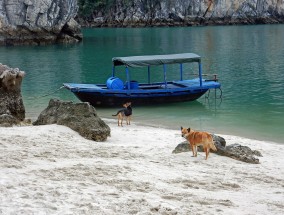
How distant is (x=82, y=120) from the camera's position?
15031 mm

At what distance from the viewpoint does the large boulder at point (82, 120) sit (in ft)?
48.2

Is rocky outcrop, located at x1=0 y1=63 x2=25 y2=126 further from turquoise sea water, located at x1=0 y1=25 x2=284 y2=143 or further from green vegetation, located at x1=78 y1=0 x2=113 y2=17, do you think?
green vegetation, located at x1=78 y1=0 x2=113 y2=17

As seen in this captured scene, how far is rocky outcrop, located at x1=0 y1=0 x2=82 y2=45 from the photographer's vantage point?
Answer: 7169 centimetres

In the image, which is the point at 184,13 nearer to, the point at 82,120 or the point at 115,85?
the point at 115,85

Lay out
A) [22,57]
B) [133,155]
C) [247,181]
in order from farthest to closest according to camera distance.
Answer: [22,57]
[133,155]
[247,181]

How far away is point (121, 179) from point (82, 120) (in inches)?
222

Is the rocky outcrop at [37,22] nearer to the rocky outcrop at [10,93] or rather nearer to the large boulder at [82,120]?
the rocky outcrop at [10,93]

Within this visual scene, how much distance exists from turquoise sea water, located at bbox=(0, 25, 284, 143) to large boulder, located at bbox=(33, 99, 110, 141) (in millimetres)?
6972

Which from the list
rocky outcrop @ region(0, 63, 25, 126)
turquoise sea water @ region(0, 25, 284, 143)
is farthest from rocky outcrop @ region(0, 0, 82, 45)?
rocky outcrop @ region(0, 63, 25, 126)

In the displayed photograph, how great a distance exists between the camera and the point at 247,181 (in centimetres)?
1078

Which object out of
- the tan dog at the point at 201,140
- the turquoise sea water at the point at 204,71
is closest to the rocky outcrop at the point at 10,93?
the turquoise sea water at the point at 204,71

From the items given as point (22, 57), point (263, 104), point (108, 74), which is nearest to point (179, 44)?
point (22, 57)

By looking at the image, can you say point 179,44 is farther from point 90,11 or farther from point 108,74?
point 90,11

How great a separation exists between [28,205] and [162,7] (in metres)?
116
